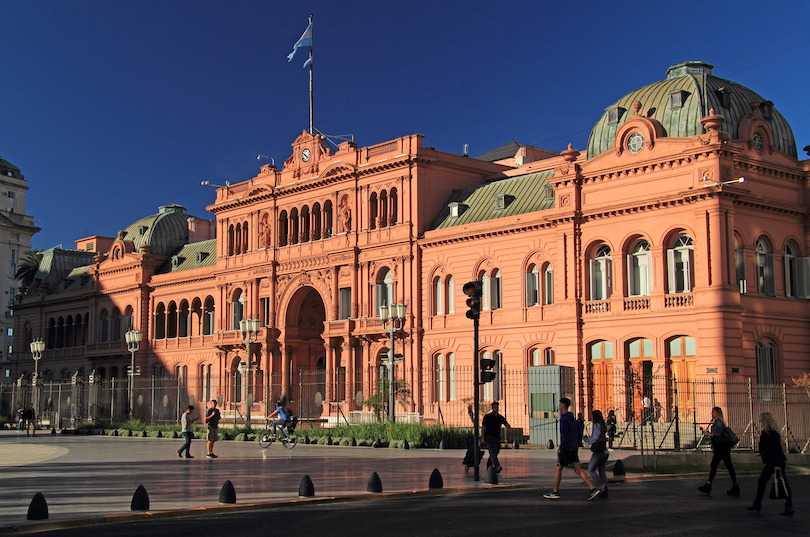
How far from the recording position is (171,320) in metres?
72.7

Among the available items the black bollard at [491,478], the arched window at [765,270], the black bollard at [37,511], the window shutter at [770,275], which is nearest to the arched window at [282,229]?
the arched window at [765,270]

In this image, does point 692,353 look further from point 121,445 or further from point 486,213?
point 121,445

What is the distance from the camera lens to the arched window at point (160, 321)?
241 feet

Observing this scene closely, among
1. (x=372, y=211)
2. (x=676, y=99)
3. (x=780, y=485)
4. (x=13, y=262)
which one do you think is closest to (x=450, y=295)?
(x=372, y=211)

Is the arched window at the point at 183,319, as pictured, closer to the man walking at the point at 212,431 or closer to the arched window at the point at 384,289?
the arched window at the point at 384,289

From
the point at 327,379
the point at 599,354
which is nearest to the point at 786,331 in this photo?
the point at 599,354

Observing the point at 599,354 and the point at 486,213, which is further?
the point at 486,213

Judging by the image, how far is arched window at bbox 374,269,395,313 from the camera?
5330 cm

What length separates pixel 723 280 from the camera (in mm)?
37531

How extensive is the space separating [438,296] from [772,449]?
34.2 m

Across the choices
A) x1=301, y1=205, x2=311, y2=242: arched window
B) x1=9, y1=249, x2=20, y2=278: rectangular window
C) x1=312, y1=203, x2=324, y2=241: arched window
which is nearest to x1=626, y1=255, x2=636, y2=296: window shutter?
x1=312, y1=203, x2=324, y2=241: arched window

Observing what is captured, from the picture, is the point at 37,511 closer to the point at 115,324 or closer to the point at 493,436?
the point at 493,436

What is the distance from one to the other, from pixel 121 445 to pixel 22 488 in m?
19.2

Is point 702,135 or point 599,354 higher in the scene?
point 702,135
